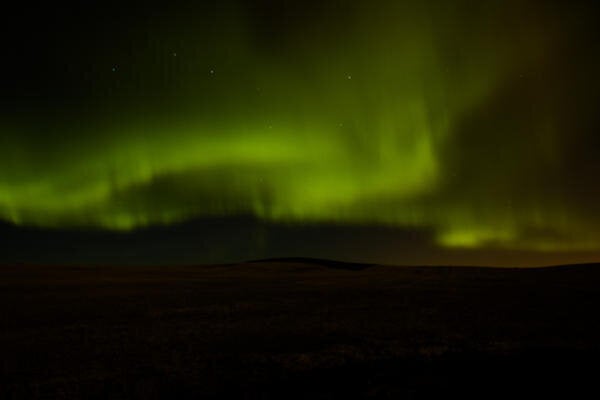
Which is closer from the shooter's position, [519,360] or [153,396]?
[153,396]

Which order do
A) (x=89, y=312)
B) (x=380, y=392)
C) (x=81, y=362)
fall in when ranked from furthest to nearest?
(x=89, y=312) → (x=81, y=362) → (x=380, y=392)

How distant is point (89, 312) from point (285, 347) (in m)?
15.1

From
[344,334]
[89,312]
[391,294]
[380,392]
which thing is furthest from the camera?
[391,294]

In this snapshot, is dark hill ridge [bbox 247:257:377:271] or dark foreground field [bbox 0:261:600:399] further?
dark hill ridge [bbox 247:257:377:271]

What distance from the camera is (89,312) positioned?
88.8 ft

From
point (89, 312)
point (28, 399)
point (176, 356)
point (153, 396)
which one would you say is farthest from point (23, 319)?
point (153, 396)

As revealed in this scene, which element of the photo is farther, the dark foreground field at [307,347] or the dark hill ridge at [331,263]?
the dark hill ridge at [331,263]

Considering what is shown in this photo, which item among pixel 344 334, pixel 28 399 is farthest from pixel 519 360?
pixel 28 399

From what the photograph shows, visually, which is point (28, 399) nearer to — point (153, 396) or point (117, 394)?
point (117, 394)

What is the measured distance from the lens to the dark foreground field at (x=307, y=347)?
11.9m

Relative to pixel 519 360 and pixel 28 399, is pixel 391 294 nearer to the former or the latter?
pixel 519 360

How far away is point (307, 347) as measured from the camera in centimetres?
1697

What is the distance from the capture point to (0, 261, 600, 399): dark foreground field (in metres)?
11.9

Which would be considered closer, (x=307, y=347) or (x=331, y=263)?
(x=307, y=347)
